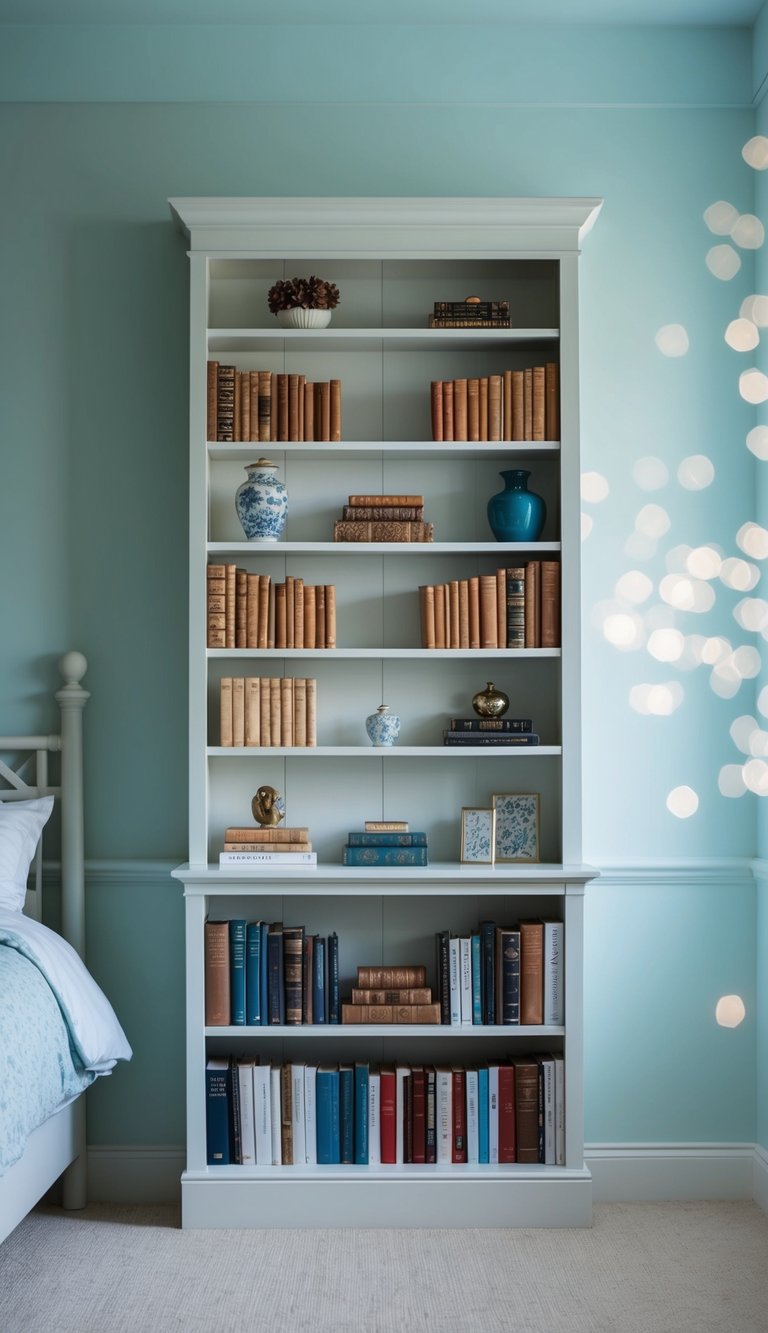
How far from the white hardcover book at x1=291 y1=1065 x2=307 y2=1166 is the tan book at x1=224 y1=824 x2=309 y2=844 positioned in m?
0.57

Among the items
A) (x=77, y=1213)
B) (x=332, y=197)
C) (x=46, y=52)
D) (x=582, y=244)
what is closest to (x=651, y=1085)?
(x=77, y=1213)

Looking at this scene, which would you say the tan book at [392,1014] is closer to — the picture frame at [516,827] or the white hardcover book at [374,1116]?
the white hardcover book at [374,1116]

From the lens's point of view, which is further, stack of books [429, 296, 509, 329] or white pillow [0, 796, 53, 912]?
stack of books [429, 296, 509, 329]

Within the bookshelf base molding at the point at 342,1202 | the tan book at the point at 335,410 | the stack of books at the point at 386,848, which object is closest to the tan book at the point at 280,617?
the tan book at the point at 335,410

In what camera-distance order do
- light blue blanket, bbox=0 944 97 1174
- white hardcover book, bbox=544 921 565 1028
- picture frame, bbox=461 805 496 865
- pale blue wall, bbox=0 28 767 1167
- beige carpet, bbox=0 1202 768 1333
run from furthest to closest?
1. pale blue wall, bbox=0 28 767 1167
2. picture frame, bbox=461 805 496 865
3. white hardcover book, bbox=544 921 565 1028
4. beige carpet, bbox=0 1202 768 1333
5. light blue blanket, bbox=0 944 97 1174

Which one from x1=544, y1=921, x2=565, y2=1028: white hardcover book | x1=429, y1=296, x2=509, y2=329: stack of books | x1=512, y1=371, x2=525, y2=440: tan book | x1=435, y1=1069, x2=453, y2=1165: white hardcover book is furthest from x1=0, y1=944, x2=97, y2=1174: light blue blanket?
x1=429, y1=296, x2=509, y2=329: stack of books

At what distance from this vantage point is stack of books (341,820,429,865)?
288 cm

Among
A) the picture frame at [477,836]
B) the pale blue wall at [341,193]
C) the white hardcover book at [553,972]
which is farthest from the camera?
the pale blue wall at [341,193]

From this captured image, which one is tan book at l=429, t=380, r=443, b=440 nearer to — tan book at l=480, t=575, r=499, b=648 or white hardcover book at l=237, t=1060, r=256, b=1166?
tan book at l=480, t=575, r=499, b=648

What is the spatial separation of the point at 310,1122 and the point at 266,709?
103 cm

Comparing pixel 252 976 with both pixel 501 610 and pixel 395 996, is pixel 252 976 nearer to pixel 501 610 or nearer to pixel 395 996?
pixel 395 996

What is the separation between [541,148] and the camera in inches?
122

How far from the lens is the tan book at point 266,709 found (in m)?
2.90

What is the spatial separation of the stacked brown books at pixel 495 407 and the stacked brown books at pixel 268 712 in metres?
0.75
